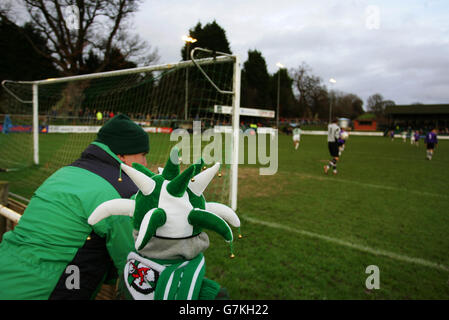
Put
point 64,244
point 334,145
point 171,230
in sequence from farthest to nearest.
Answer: point 334,145
point 64,244
point 171,230

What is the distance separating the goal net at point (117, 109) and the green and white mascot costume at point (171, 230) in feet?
7.82

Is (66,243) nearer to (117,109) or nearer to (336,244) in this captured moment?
(336,244)

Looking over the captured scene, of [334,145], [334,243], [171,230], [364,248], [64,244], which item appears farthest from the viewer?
[334,145]

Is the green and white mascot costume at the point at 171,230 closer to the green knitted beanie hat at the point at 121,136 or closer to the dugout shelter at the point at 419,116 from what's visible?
the green knitted beanie hat at the point at 121,136

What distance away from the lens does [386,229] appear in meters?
4.52

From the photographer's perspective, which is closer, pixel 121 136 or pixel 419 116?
pixel 121 136

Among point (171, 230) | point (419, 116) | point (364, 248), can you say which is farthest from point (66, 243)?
point (419, 116)

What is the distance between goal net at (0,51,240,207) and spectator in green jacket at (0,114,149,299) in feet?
6.96

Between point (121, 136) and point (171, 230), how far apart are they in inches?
40.6

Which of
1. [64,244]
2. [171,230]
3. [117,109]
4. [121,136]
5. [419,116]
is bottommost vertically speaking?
[64,244]

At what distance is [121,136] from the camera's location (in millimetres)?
1938

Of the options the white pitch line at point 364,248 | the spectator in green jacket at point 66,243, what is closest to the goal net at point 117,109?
the white pitch line at point 364,248
